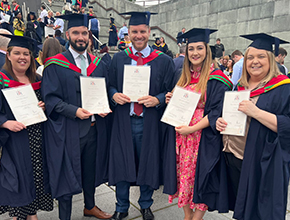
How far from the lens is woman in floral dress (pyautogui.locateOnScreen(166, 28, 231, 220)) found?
2.50 m

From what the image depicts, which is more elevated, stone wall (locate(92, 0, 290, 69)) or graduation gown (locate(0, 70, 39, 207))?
stone wall (locate(92, 0, 290, 69))

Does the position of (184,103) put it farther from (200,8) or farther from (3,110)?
(200,8)

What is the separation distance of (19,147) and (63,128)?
0.44 m

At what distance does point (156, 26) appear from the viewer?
15.7m

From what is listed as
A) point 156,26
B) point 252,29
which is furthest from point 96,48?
point 252,29

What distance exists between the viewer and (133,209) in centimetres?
333

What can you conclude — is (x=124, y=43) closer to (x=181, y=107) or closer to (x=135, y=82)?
(x=135, y=82)

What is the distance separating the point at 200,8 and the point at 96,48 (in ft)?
20.8

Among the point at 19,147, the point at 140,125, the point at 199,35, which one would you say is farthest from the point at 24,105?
the point at 199,35

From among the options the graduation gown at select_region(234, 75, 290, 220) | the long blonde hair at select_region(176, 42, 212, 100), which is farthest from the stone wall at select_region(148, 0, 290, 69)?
the graduation gown at select_region(234, 75, 290, 220)

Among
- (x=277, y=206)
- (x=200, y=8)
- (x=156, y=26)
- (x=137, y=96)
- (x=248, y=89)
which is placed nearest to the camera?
(x=277, y=206)

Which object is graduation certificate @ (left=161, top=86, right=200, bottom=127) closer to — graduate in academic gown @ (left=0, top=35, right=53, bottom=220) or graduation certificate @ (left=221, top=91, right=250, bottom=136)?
graduation certificate @ (left=221, top=91, right=250, bottom=136)

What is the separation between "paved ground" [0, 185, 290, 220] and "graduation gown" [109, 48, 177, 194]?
0.59 metres

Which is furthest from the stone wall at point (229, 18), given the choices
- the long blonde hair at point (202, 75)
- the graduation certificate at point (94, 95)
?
the graduation certificate at point (94, 95)
